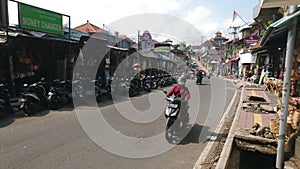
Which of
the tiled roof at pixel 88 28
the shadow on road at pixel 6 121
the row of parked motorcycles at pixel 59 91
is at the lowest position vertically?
the shadow on road at pixel 6 121

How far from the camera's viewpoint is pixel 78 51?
1260 cm

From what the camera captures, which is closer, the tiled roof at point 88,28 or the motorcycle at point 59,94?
the motorcycle at point 59,94

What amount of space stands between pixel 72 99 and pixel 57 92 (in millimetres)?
1016

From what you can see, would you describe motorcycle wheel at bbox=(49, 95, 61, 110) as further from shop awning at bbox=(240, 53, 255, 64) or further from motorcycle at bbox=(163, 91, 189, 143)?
shop awning at bbox=(240, 53, 255, 64)

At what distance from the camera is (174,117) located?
522cm

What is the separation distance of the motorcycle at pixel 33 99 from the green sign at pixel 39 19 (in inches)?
118

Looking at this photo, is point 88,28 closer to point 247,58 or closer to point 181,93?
point 181,93

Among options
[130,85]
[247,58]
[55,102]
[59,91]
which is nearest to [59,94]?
[59,91]

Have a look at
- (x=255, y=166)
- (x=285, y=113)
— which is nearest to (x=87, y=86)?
(x=255, y=166)

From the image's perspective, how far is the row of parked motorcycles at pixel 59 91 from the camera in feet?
22.9

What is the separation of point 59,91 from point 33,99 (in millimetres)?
1199

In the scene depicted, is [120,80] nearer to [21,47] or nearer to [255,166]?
[21,47]

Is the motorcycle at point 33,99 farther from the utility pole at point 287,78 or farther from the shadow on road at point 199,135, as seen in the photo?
the utility pole at point 287,78

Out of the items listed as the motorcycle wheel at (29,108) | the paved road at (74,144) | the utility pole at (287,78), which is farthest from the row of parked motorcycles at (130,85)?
the utility pole at (287,78)
